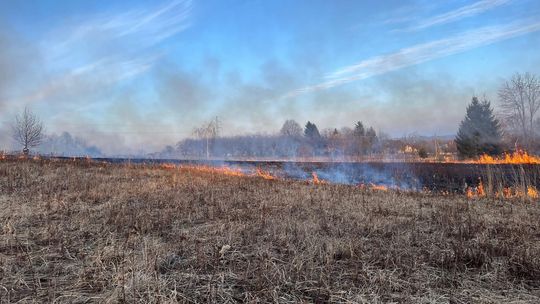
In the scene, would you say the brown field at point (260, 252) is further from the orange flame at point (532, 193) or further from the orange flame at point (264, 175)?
the orange flame at point (264, 175)

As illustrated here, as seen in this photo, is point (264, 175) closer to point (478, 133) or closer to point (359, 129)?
point (478, 133)

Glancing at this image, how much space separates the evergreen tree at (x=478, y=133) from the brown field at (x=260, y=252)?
3006 centimetres

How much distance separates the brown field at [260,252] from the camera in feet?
10.3

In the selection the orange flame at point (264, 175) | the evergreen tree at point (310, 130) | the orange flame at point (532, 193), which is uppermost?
the evergreen tree at point (310, 130)

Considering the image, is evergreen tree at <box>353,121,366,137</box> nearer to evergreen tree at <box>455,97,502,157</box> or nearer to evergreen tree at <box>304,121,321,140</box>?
evergreen tree at <box>304,121,321,140</box>

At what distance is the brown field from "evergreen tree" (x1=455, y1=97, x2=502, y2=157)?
30.1m

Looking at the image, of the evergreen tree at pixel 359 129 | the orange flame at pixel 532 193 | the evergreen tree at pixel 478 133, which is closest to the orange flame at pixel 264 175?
the orange flame at pixel 532 193

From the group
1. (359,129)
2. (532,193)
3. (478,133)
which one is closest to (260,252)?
(532,193)

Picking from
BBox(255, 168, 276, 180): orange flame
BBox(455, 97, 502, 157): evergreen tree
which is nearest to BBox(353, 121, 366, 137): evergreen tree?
BBox(455, 97, 502, 157): evergreen tree

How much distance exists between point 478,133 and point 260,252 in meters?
38.5

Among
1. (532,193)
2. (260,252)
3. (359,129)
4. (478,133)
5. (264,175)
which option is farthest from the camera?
(359,129)

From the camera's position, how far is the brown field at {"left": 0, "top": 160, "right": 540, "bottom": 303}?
315 centimetres

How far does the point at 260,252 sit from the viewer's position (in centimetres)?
419

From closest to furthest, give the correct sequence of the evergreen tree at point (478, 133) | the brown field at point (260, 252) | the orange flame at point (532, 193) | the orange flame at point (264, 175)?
the brown field at point (260, 252) → the orange flame at point (532, 193) → the orange flame at point (264, 175) → the evergreen tree at point (478, 133)
